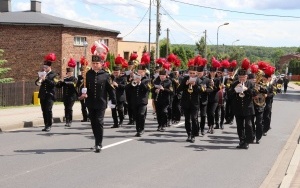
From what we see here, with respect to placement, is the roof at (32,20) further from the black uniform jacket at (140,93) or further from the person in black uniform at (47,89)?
the black uniform jacket at (140,93)

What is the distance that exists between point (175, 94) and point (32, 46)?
25.6 meters

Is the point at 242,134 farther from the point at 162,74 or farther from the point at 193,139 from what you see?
the point at 162,74

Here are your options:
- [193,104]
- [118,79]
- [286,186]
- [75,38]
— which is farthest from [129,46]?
[286,186]

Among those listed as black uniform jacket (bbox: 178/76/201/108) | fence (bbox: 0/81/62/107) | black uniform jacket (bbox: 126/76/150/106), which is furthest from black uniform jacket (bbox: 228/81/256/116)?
fence (bbox: 0/81/62/107)

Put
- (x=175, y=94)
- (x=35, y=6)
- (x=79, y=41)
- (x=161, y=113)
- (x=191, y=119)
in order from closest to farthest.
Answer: (x=191, y=119)
(x=161, y=113)
(x=175, y=94)
(x=79, y=41)
(x=35, y=6)

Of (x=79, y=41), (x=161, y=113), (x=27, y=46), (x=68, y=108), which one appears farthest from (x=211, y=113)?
(x=79, y=41)

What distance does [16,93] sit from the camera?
29.4 metres

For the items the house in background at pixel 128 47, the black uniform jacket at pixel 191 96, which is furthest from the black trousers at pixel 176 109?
the house in background at pixel 128 47

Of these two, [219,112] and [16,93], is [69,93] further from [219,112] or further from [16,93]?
[16,93]

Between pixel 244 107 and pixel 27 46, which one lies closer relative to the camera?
pixel 244 107

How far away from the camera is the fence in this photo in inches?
1111

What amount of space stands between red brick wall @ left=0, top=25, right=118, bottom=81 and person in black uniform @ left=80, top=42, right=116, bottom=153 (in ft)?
94.5

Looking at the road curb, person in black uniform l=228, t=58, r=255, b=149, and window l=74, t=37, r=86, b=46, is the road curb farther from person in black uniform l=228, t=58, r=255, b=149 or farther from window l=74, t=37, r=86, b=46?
window l=74, t=37, r=86, b=46

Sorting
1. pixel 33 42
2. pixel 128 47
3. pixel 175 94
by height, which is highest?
pixel 128 47
